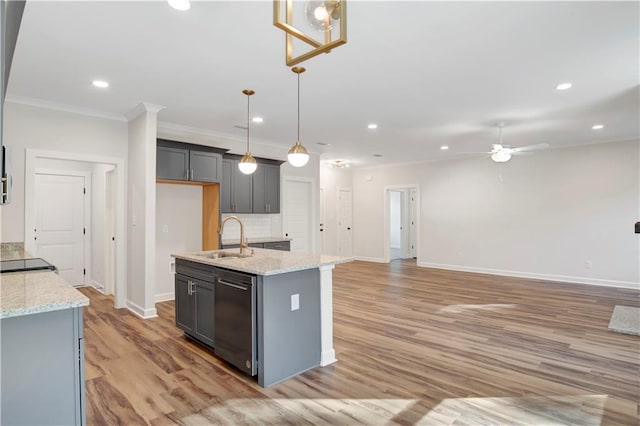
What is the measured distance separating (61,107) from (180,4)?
3070 mm

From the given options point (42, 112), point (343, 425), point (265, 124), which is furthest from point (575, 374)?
point (42, 112)

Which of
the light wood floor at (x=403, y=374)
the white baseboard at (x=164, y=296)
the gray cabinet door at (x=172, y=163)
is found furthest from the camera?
the white baseboard at (x=164, y=296)

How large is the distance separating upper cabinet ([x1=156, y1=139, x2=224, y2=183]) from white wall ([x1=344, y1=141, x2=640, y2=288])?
5454mm

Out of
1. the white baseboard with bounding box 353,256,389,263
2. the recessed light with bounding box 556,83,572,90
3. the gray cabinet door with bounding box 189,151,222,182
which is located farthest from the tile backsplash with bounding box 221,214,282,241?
the recessed light with bounding box 556,83,572,90

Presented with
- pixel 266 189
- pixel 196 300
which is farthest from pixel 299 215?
pixel 196 300

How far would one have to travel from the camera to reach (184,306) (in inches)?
142

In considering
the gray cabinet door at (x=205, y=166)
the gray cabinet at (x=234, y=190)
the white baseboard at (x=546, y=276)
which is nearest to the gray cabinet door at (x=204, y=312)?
the gray cabinet door at (x=205, y=166)

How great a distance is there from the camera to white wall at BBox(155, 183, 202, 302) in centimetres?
520

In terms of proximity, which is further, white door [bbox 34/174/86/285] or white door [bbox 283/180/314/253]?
white door [bbox 283/180/314/253]

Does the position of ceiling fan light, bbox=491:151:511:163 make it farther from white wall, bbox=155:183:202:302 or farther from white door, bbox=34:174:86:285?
white door, bbox=34:174:86:285

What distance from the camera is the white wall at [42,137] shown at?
3924mm

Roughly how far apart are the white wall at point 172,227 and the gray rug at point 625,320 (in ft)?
18.6

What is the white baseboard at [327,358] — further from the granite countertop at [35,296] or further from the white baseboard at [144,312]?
the white baseboard at [144,312]

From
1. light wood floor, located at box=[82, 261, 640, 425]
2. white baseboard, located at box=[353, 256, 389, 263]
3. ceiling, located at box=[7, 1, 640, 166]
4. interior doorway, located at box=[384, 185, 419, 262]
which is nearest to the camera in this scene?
light wood floor, located at box=[82, 261, 640, 425]
